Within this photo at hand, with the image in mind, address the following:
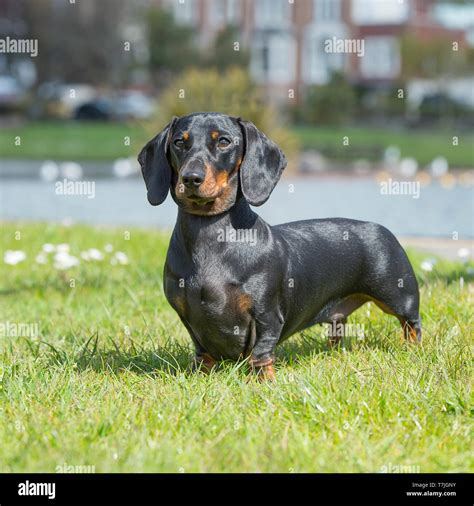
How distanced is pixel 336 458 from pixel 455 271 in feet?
11.9

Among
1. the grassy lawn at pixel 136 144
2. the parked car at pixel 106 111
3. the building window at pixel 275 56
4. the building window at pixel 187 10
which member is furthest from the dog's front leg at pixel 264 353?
the building window at pixel 275 56

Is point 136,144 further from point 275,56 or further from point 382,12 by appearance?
point 382,12

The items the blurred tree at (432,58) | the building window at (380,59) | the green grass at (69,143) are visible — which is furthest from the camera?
the building window at (380,59)

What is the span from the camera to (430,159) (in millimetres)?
22172

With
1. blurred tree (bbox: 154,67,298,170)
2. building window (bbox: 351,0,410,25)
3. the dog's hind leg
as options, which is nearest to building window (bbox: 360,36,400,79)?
building window (bbox: 351,0,410,25)

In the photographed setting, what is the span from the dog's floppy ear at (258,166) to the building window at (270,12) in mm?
51606

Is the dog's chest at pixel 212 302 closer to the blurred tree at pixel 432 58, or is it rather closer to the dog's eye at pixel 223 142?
the dog's eye at pixel 223 142

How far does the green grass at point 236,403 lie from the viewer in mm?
3457

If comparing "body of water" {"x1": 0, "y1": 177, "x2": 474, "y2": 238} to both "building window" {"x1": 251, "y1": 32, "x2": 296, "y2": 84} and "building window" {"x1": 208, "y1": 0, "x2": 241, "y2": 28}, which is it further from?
"building window" {"x1": 251, "y1": 32, "x2": 296, "y2": 84}

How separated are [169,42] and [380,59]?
17.0 meters

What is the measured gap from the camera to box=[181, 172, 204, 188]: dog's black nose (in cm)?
384

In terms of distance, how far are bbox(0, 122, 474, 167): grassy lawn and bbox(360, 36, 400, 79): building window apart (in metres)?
23.5

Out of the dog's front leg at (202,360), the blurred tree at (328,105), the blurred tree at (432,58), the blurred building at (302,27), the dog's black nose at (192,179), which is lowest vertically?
the dog's front leg at (202,360)

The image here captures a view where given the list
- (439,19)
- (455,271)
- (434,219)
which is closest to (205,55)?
(439,19)
